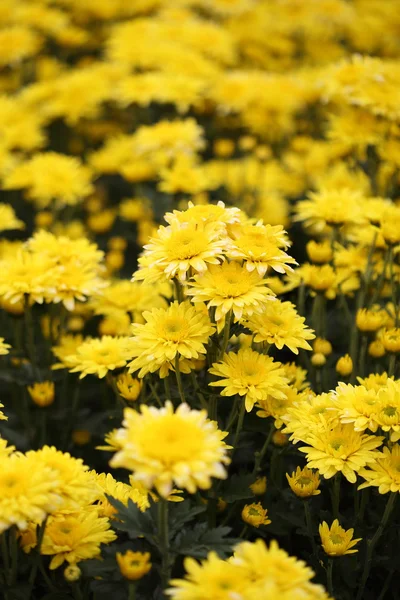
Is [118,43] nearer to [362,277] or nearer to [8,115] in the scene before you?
[8,115]

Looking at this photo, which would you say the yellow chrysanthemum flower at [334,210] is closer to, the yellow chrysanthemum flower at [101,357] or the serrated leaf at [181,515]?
the yellow chrysanthemum flower at [101,357]

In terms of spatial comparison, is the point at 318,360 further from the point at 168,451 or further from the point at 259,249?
the point at 168,451

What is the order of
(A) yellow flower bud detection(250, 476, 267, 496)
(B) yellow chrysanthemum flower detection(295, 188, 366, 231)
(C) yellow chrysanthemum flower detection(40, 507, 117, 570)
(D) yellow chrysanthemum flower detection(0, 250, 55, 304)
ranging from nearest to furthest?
(C) yellow chrysanthemum flower detection(40, 507, 117, 570) → (A) yellow flower bud detection(250, 476, 267, 496) → (D) yellow chrysanthemum flower detection(0, 250, 55, 304) → (B) yellow chrysanthemum flower detection(295, 188, 366, 231)

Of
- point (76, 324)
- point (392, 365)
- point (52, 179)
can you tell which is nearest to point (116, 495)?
point (392, 365)

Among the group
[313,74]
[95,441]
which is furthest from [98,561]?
[313,74]

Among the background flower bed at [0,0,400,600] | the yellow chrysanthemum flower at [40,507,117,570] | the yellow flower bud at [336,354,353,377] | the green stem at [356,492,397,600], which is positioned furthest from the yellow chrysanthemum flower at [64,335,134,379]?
the green stem at [356,492,397,600]

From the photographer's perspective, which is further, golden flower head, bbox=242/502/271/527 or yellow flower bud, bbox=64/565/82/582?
golden flower head, bbox=242/502/271/527

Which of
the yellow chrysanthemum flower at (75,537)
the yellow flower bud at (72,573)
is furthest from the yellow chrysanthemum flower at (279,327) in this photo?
the yellow flower bud at (72,573)

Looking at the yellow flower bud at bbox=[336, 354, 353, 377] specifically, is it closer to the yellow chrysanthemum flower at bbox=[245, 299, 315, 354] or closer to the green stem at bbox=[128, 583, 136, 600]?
the yellow chrysanthemum flower at bbox=[245, 299, 315, 354]
